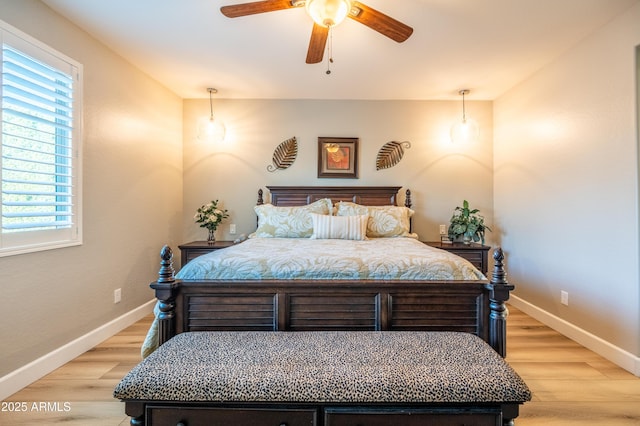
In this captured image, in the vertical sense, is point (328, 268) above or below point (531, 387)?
above

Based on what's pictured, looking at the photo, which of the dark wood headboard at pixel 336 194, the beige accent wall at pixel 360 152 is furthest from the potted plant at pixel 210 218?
the dark wood headboard at pixel 336 194

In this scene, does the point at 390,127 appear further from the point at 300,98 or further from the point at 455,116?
the point at 300,98

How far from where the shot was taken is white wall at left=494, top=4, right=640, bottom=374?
2.18 meters

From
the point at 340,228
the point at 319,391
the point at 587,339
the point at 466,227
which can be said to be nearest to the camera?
the point at 319,391

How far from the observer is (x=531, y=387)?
6.40 feet

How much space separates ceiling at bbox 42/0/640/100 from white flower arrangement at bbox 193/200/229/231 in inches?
56.9

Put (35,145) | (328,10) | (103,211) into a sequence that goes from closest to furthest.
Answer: (328,10), (35,145), (103,211)

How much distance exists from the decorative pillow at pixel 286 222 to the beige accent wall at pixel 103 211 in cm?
124

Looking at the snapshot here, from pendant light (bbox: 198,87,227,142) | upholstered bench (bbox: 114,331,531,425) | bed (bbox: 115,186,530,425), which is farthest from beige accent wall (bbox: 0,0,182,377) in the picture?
upholstered bench (bbox: 114,331,531,425)

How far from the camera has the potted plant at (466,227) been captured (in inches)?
139

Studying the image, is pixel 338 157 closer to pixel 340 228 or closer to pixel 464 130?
pixel 340 228

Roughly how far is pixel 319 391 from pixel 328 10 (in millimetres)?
1898

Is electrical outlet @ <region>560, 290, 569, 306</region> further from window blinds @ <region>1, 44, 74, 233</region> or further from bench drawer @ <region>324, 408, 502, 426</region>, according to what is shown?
window blinds @ <region>1, 44, 74, 233</region>

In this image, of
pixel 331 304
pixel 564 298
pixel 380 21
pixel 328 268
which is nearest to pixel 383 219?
pixel 328 268
